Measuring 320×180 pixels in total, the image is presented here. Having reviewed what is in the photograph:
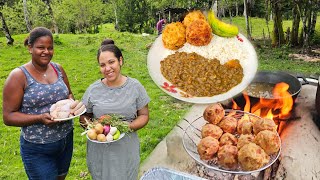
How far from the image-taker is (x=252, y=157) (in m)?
2.31

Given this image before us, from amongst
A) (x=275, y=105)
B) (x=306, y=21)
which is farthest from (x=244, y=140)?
(x=306, y=21)

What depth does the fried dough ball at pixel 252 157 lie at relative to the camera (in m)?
2.31

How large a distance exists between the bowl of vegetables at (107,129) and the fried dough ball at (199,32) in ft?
3.48

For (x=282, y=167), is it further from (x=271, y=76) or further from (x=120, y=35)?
(x=120, y=35)

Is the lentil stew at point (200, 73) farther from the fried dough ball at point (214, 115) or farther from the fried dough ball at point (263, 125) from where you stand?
the fried dough ball at point (263, 125)

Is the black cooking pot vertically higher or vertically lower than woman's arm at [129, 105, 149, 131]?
higher

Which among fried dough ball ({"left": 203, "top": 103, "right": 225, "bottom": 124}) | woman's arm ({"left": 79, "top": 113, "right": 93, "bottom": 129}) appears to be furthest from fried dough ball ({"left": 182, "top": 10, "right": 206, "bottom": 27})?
woman's arm ({"left": 79, "top": 113, "right": 93, "bottom": 129})

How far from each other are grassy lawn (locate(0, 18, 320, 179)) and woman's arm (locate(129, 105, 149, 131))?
127 centimetres

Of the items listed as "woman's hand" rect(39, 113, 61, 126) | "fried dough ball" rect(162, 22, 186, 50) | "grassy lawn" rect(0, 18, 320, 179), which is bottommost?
"grassy lawn" rect(0, 18, 320, 179)

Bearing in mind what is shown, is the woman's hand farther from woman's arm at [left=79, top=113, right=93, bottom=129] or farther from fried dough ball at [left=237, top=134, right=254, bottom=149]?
fried dough ball at [left=237, top=134, right=254, bottom=149]

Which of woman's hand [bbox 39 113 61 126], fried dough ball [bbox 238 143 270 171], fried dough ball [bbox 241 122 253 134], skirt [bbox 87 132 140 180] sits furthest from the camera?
skirt [bbox 87 132 140 180]

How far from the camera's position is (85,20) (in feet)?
113

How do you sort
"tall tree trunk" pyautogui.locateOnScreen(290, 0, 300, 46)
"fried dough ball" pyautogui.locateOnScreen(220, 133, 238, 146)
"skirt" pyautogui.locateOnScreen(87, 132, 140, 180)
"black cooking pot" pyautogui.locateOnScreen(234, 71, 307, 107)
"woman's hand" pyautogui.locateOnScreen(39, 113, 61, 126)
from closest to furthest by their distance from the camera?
"fried dough ball" pyautogui.locateOnScreen(220, 133, 238, 146) → "woman's hand" pyautogui.locateOnScreen(39, 113, 61, 126) → "skirt" pyautogui.locateOnScreen(87, 132, 140, 180) → "black cooking pot" pyautogui.locateOnScreen(234, 71, 307, 107) → "tall tree trunk" pyautogui.locateOnScreen(290, 0, 300, 46)

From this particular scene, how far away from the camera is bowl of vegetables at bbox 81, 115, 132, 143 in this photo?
2754 mm
